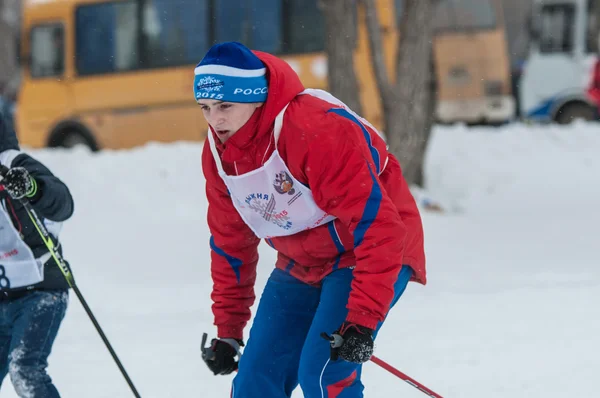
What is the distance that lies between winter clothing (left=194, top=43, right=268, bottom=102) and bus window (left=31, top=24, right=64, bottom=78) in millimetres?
12163

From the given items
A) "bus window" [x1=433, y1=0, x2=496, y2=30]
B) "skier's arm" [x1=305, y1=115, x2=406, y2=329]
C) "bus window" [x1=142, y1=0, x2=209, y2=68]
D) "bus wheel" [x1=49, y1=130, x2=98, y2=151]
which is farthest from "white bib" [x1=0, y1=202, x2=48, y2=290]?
"bus window" [x1=433, y1=0, x2=496, y2=30]

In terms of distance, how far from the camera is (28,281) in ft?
11.5

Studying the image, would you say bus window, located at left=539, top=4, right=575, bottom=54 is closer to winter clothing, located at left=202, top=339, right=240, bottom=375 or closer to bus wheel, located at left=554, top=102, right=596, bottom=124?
bus wheel, located at left=554, top=102, right=596, bottom=124

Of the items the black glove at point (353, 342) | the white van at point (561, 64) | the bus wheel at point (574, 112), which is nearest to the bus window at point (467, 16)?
the white van at point (561, 64)

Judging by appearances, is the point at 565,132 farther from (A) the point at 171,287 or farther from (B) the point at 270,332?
(B) the point at 270,332

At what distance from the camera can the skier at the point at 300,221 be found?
279 centimetres

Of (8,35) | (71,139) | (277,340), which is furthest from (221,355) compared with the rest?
(8,35)

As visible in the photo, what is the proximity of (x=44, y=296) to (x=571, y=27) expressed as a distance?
41.9ft

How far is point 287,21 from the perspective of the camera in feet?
42.4

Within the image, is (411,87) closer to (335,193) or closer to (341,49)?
(341,49)

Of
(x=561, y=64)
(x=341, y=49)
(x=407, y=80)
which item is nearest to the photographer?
(x=407, y=80)

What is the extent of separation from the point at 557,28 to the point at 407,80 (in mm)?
6716

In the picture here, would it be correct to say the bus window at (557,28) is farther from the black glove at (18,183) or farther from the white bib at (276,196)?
the black glove at (18,183)

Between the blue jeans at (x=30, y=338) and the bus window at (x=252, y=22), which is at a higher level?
the bus window at (x=252, y=22)
